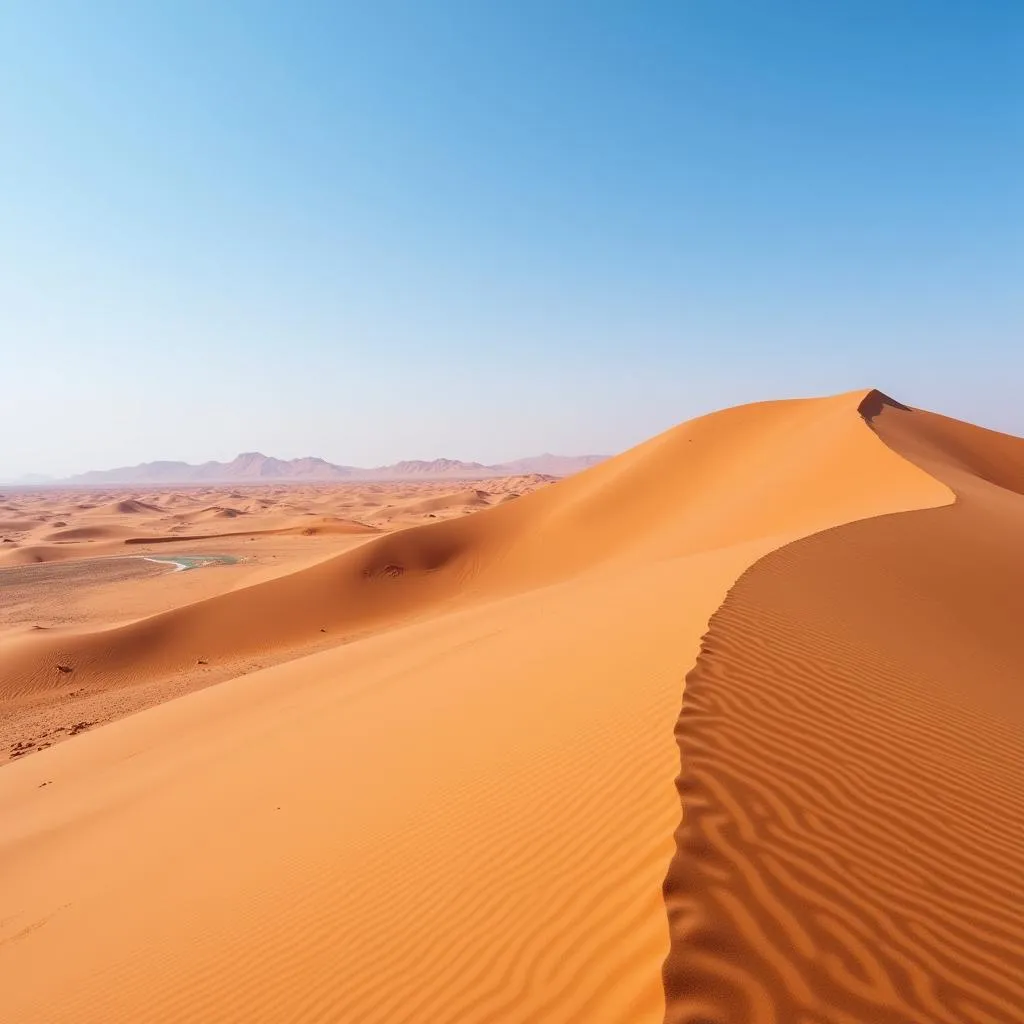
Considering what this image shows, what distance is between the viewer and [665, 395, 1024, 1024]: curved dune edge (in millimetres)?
2561

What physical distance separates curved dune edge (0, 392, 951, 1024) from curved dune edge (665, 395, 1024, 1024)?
0.74 ft

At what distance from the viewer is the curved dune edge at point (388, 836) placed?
3047 mm

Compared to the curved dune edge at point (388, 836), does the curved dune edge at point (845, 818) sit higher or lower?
higher

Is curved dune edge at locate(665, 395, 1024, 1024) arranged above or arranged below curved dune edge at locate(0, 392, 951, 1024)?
above

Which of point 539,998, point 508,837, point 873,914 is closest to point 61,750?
point 508,837

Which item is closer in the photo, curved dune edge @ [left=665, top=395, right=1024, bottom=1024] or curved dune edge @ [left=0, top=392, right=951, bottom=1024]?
curved dune edge @ [left=665, top=395, right=1024, bottom=1024]

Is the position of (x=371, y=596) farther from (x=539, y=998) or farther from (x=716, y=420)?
(x=539, y=998)

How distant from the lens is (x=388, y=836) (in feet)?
15.0

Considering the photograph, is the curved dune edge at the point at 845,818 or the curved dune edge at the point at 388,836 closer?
the curved dune edge at the point at 845,818

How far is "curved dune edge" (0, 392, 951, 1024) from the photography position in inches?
120

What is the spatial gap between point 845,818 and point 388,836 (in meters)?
2.92

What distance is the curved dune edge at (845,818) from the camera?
8.40 ft

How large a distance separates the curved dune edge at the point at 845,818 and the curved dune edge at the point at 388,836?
0.23 metres

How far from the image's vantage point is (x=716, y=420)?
1314 inches
